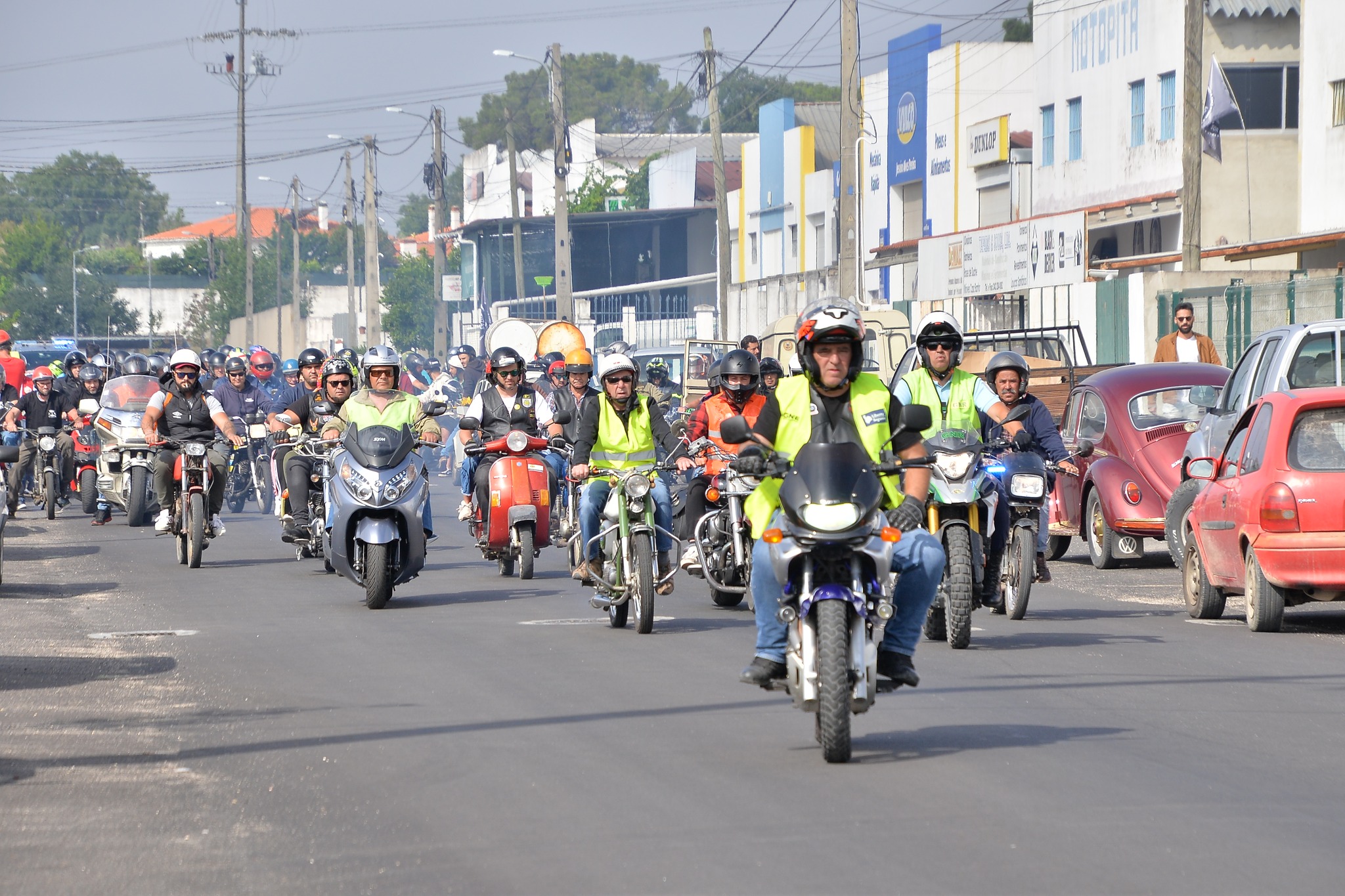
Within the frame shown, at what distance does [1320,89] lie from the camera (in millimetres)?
34156

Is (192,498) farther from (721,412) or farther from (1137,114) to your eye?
(1137,114)

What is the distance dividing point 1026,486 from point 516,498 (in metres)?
4.67

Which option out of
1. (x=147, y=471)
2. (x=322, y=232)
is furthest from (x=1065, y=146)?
(x=322, y=232)

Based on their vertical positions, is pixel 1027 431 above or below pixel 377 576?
above

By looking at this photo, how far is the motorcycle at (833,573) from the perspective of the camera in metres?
7.16

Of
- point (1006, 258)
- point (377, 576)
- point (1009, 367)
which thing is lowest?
point (377, 576)

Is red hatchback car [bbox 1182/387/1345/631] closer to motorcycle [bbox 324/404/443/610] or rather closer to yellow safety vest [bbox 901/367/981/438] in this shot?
yellow safety vest [bbox 901/367/981/438]

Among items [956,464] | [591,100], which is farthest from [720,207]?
[591,100]

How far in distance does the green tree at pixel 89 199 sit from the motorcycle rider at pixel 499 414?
14248 centimetres

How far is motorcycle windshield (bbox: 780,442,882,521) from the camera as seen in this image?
283 inches

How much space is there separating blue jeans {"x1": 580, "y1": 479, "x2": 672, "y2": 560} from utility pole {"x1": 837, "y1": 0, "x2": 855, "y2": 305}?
18.9 meters

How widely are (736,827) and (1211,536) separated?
23.4ft

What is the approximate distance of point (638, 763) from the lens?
7492mm

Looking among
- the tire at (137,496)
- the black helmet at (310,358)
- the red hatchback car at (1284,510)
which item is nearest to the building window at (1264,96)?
the tire at (137,496)
